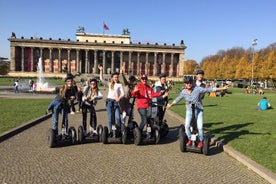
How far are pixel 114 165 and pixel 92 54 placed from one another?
11472 centimetres

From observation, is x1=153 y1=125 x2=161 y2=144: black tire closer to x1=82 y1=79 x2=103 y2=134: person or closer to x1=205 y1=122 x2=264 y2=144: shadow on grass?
x1=82 y1=79 x2=103 y2=134: person

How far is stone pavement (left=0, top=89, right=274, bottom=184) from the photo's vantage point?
691cm

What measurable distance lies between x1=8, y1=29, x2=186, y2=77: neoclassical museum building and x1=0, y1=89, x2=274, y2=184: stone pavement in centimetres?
10153

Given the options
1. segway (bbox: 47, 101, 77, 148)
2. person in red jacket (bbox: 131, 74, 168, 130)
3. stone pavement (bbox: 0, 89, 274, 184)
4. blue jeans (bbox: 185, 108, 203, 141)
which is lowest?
stone pavement (bbox: 0, 89, 274, 184)

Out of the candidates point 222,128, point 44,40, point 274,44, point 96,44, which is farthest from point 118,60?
point 222,128

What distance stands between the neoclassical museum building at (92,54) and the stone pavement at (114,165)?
333ft

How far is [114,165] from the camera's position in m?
7.92

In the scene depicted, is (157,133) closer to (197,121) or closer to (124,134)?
(124,134)

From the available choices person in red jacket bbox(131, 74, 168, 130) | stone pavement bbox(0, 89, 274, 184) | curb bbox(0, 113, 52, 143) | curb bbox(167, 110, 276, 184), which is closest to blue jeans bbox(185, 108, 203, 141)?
stone pavement bbox(0, 89, 274, 184)

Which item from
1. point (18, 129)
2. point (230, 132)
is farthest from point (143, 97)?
point (18, 129)

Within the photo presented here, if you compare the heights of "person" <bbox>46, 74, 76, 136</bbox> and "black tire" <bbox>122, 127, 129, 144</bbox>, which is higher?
"person" <bbox>46, 74, 76, 136</bbox>

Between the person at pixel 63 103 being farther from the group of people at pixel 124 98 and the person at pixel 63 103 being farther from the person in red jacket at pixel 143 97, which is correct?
the person in red jacket at pixel 143 97

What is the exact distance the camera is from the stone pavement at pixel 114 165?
272 inches

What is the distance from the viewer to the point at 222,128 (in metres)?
13.8
